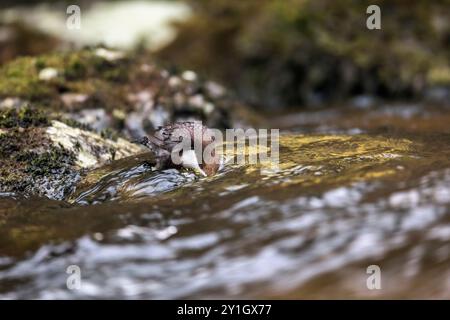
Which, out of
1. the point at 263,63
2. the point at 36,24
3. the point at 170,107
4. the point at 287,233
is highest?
the point at 36,24

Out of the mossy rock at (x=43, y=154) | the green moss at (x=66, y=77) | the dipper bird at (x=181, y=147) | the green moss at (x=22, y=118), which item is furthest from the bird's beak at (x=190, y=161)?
the green moss at (x=66, y=77)

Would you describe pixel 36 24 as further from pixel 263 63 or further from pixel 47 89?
pixel 47 89

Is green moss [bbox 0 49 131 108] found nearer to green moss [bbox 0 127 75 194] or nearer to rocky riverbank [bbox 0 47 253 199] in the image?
rocky riverbank [bbox 0 47 253 199]

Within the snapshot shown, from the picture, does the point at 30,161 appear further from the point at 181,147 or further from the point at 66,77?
the point at 66,77

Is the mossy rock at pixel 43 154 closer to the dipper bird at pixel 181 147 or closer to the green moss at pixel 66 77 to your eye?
the dipper bird at pixel 181 147

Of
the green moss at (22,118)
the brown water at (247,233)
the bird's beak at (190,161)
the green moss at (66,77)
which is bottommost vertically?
the brown water at (247,233)

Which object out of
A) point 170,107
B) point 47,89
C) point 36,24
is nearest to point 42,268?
point 47,89

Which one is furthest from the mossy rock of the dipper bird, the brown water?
the dipper bird
